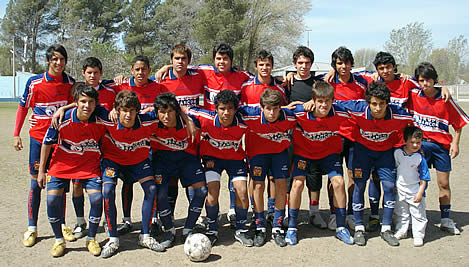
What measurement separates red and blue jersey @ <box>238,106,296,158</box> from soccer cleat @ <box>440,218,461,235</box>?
89.0 inches

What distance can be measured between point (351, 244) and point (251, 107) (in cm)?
201

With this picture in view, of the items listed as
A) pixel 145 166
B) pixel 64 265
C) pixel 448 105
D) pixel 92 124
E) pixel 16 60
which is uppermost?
pixel 16 60

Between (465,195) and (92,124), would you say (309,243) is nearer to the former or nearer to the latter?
(92,124)

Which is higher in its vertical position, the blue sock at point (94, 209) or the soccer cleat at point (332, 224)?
the blue sock at point (94, 209)

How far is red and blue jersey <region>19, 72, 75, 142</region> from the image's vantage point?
180 inches

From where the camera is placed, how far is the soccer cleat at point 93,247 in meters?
4.02

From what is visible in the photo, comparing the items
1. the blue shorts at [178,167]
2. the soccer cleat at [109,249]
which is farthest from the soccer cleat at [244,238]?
the soccer cleat at [109,249]

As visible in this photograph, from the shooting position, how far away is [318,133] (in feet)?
15.0

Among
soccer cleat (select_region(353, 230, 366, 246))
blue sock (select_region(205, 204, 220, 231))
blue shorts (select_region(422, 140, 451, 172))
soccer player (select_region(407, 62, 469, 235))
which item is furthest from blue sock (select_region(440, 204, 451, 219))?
blue sock (select_region(205, 204, 220, 231))

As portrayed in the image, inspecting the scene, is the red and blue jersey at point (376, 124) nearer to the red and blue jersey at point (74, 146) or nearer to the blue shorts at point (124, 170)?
the blue shorts at point (124, 170)

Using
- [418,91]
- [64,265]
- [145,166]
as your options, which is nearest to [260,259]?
[145,166]

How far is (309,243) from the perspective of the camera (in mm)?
4418

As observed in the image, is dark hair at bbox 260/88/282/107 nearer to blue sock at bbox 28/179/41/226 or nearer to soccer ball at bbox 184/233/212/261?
soccer ball at bbox 184/233/212/261

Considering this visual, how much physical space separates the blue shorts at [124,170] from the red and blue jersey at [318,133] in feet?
6.02
